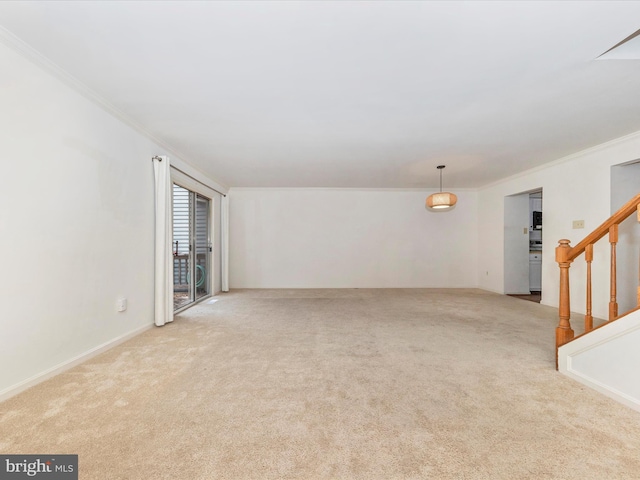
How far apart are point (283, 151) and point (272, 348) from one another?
2852mm

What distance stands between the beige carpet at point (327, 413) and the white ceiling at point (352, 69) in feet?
8.12

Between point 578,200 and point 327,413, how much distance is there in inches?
201

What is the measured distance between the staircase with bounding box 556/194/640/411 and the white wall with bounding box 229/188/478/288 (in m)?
4.70

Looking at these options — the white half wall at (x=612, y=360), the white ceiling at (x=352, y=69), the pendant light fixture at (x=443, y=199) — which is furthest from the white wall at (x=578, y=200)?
the white half wall at (x=612, y=360)

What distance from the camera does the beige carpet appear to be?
136 cm

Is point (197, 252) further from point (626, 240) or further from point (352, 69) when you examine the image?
point (626, 240)

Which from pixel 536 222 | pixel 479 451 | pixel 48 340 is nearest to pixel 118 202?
pixel 48 340

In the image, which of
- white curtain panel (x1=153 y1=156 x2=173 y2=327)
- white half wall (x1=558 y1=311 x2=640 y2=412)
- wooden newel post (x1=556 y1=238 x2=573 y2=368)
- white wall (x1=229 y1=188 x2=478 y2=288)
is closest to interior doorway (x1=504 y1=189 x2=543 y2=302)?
white wall (x1=229 y1=188 x2=478 y2=288)

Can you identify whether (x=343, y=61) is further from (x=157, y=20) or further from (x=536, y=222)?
(x=536, y=222)

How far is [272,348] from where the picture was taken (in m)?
2.93

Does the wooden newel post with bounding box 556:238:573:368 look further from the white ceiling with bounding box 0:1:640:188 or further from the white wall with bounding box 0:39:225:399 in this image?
the white wall with bounding box 0:39:225:399

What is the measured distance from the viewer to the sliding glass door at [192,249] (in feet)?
16.3

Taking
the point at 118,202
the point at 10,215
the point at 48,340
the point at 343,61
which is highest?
the point at 343,61

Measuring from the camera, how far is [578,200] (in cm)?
436
